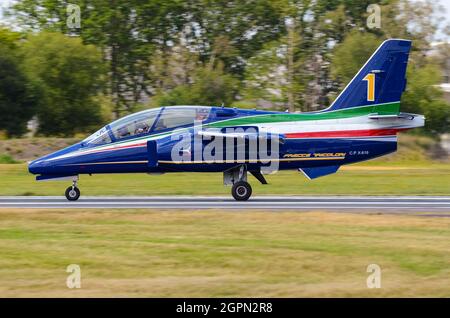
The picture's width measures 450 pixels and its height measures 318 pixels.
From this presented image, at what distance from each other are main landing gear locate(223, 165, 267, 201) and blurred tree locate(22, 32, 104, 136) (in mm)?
32268

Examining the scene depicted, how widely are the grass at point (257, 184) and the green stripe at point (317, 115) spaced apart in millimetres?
3205

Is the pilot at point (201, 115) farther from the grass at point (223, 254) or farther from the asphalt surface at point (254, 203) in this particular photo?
the grass at point (223, 254)

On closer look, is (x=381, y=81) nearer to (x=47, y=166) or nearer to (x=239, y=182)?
(x=239, y=182)

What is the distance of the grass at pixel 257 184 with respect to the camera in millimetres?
25888

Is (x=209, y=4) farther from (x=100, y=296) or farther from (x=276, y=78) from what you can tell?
(x=100, y=296)

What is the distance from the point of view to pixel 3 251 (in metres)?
14.2

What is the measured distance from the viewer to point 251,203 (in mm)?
21844

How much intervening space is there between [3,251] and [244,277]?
14.3ft

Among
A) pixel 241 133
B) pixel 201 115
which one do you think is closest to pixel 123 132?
pixel 201 115

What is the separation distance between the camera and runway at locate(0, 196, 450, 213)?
20.6m

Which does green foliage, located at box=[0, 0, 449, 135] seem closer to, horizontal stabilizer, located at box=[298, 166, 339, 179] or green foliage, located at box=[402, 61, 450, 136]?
green foliage, located at box=[402, 61, 450, 136]

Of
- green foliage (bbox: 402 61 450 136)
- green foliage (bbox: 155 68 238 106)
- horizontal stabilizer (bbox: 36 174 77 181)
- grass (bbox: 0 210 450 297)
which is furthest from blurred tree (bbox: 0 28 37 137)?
grass (bbox: 0 210 450 297)

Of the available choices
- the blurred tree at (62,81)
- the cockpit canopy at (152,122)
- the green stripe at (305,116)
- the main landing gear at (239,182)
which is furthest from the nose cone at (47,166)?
the blurred tree at (62,81)
